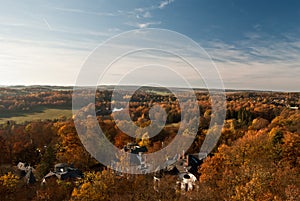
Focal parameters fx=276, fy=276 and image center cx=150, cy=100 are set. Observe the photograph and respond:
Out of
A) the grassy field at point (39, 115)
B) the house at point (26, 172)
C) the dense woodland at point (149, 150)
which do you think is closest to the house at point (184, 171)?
the dense woodland at point (149, 150)

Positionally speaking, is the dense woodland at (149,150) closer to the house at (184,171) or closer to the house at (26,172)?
the house at (26,172)

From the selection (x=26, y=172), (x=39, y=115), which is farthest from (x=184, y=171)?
(x=39, y=115)

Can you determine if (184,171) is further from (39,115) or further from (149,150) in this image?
(39,115)

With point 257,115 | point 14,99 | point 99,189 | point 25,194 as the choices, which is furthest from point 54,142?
point 257,115

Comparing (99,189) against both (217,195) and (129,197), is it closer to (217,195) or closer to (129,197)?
(129,197)

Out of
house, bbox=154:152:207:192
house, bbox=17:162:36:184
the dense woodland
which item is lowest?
house, bbox=17:162:36:184

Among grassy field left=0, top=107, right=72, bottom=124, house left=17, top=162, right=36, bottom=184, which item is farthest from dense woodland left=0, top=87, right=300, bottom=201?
grassy field left=0, top=107, right=72, bottom=124

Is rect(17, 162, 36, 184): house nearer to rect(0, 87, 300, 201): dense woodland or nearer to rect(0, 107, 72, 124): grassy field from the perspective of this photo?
rect(0, 87, 300, 201): dense woodland
